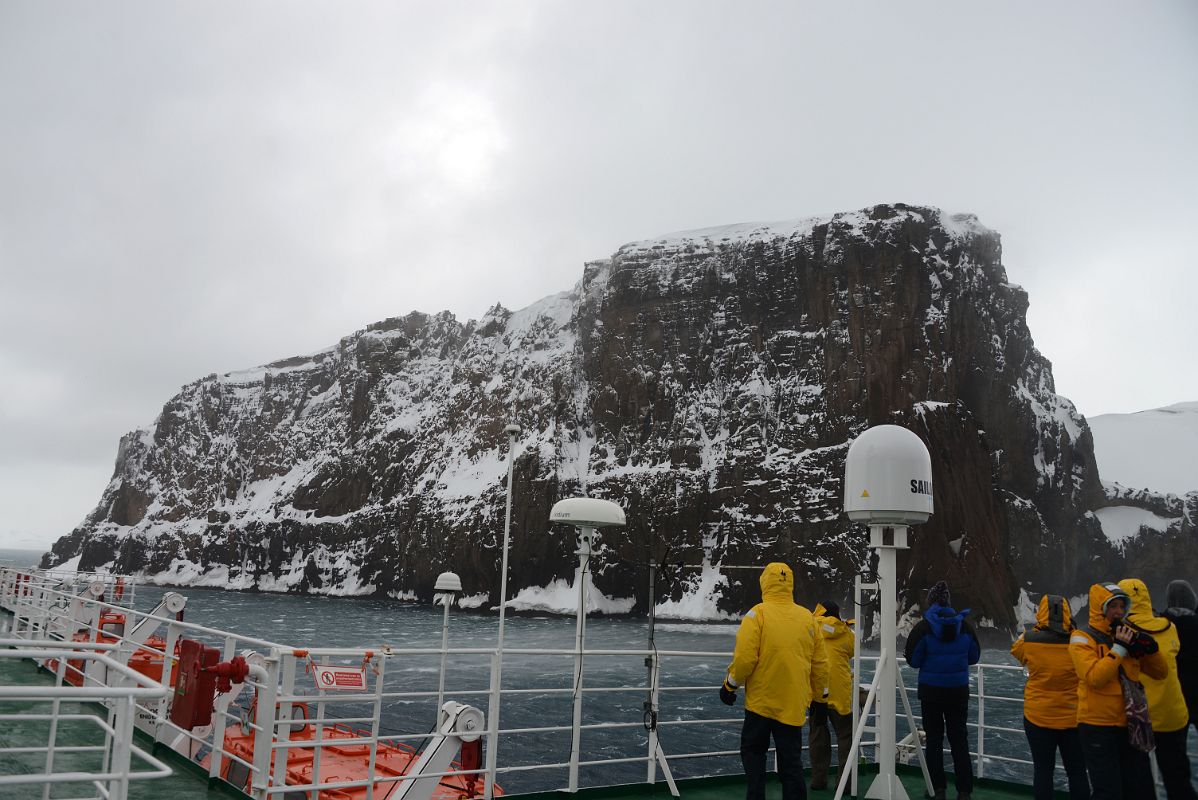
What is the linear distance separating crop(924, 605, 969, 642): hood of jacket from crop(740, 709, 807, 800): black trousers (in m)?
1.76

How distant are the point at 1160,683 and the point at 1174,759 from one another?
566 mm

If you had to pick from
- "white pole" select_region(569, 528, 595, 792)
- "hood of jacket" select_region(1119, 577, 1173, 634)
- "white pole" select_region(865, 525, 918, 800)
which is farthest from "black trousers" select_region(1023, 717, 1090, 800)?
"white pole" select_region(569, 528, 595, 792)

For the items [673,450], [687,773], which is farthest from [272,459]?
[687,773]

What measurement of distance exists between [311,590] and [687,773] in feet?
324

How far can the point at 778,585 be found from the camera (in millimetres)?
5703

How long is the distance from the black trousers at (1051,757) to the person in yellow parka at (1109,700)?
63 cm

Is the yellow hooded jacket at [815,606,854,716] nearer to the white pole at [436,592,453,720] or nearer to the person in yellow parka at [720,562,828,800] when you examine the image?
the person in yellow parka at [720,562,828,800]

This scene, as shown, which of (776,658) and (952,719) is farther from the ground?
(776,658)

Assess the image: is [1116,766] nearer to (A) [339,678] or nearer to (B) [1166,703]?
(B) [1166,703]

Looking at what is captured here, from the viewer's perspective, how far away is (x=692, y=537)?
7894cm

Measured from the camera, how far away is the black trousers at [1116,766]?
17.4ft

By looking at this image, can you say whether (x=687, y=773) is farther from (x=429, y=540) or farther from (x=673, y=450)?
(x=429, y=540)

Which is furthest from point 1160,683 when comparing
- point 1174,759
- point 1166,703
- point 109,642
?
point 109,642

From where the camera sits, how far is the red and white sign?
7.41 meters
